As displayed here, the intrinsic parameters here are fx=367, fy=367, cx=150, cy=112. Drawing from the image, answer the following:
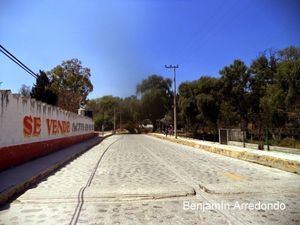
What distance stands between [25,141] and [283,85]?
26927 millimetres

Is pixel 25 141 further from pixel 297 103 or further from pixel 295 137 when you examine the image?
pixel 297 103

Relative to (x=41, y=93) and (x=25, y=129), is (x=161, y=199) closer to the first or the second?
(x=25, y=129)

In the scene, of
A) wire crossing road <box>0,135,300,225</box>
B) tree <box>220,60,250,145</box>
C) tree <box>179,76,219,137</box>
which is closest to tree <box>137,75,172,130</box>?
tree <box>179,76,219,137</box>

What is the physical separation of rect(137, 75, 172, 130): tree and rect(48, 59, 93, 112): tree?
1986cm

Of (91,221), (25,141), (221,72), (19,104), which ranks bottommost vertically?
(91,221)

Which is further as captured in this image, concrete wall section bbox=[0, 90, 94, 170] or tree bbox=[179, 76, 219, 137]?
tree bbox=[179, 76, 219, 137]

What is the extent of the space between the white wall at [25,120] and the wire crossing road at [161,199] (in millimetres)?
2857

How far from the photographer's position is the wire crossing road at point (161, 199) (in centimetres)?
697

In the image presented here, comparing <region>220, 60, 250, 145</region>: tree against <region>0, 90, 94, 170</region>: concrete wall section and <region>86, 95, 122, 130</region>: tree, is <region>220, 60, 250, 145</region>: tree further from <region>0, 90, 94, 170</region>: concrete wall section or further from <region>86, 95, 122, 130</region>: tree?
<region>86, 95, 122, 130</region>: tree

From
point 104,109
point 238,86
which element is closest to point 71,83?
point 238,86

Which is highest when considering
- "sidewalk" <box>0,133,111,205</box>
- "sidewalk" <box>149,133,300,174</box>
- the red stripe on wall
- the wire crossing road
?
the red stripe on wall

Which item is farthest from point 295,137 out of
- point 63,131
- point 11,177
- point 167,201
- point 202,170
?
point 63,131

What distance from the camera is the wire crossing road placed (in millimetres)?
6973

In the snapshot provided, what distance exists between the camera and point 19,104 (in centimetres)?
1584
